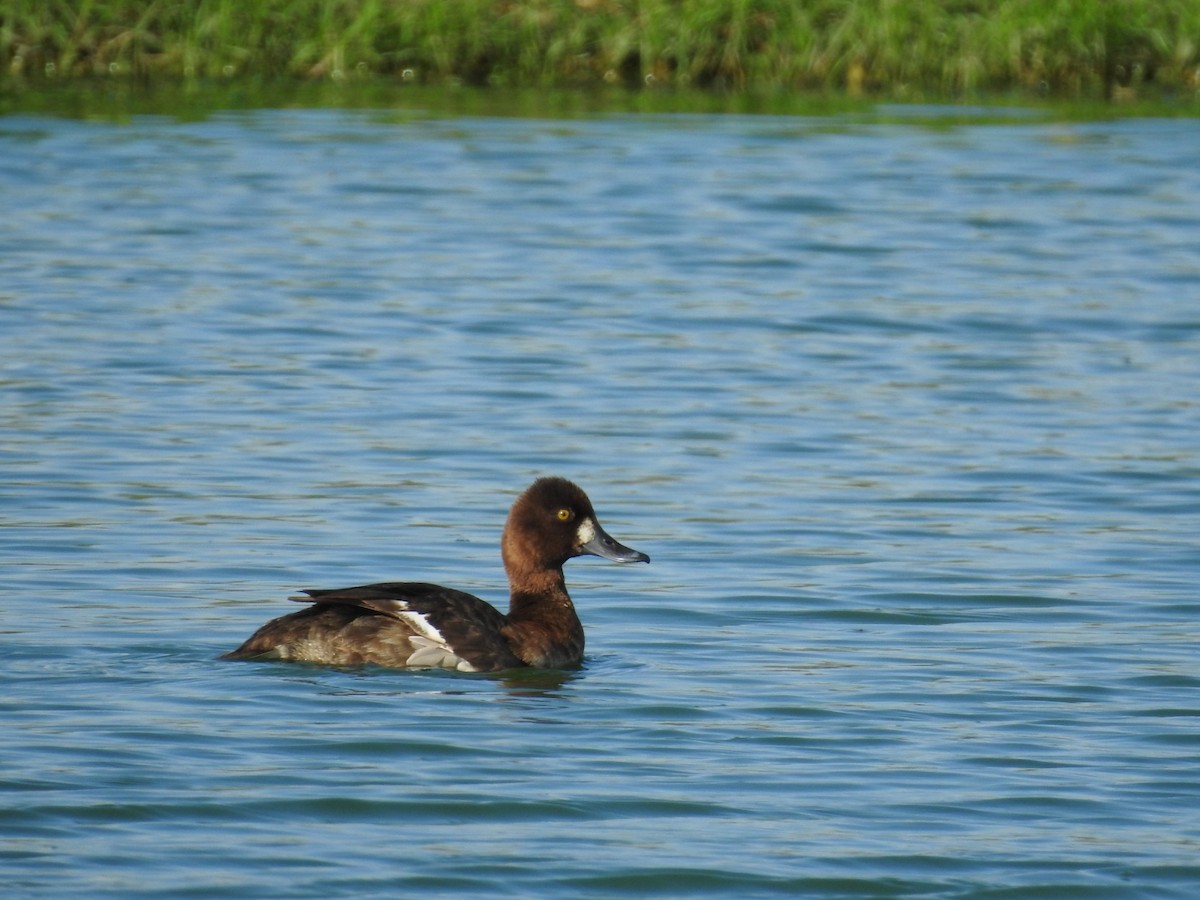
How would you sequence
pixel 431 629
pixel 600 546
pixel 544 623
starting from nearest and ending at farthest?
pixel 431 629 < pixel 544 623 < pixel 600 546

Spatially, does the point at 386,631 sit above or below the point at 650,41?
below

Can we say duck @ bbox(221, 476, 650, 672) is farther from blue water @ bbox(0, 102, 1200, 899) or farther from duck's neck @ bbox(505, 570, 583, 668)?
blue water @ bbox(0, 102, 1200, 899)

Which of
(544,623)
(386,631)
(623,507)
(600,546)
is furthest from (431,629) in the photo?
(623,507)

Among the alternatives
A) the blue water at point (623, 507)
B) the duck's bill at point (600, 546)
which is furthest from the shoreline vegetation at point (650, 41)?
the duck's bill at point (600, 546)

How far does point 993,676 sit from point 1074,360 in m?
6.58

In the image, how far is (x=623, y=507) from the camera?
10.6 meters

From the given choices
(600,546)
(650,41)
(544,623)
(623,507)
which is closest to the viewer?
(544,623)

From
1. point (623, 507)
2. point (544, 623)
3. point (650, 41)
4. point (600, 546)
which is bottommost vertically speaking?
point (623, 507)

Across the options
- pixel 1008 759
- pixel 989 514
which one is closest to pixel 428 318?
pixel 989 514

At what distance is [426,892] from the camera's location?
566 centimetres

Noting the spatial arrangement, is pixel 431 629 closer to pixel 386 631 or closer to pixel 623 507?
pixel 386 631

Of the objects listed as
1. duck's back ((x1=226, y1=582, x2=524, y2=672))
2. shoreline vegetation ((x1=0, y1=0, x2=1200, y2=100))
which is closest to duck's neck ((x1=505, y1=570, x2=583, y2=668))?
duck's back ((x1=226, y1=582, x2=524, y2=672))

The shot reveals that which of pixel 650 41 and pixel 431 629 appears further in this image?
pixel 650 41

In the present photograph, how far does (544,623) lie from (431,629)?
0.56 meters
